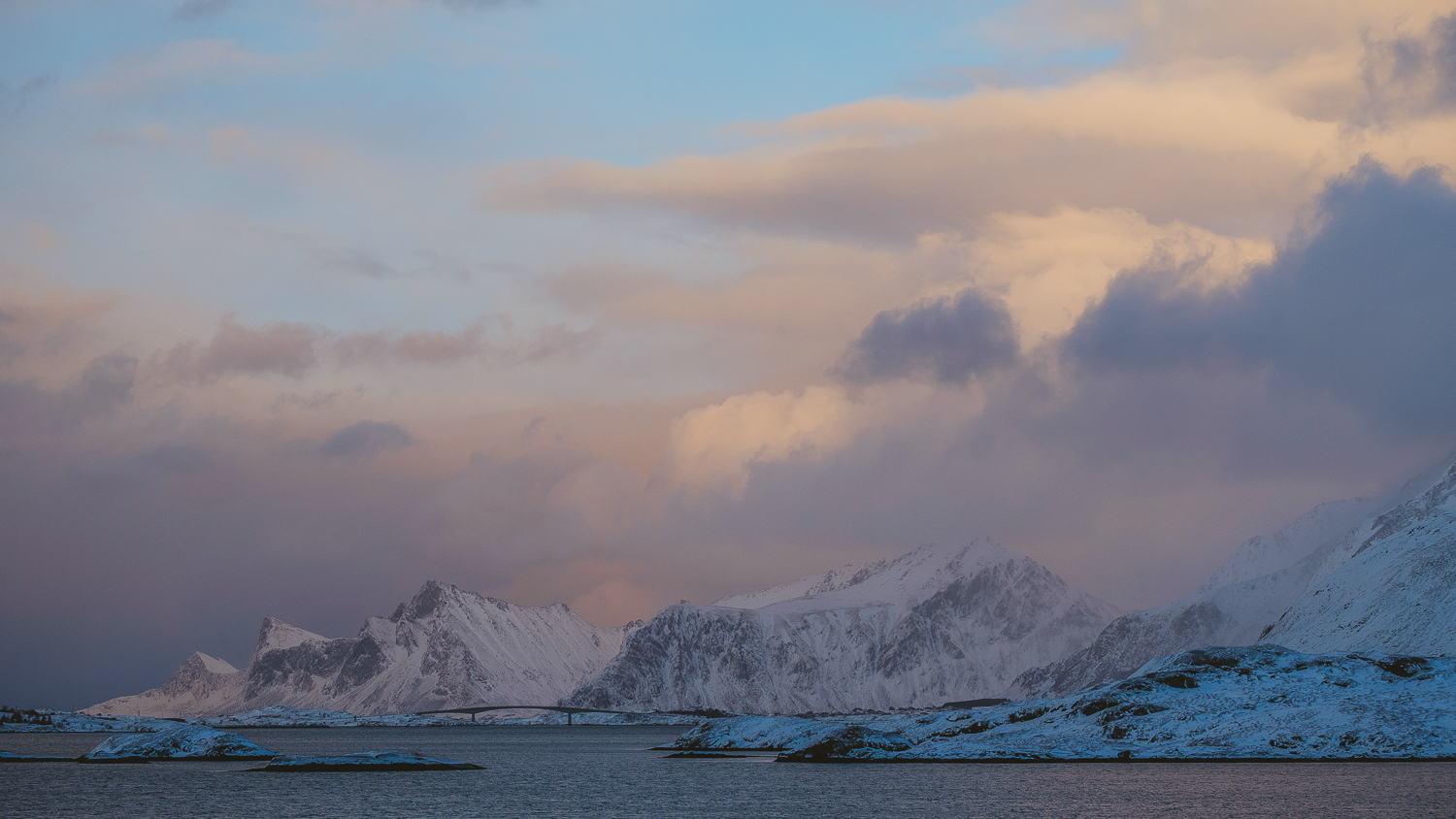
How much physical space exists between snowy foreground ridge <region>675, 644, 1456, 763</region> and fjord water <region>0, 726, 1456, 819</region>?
1011 cm

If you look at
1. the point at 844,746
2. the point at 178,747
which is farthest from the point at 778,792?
the point at 178,747

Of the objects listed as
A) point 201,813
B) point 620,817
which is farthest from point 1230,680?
point 201,813

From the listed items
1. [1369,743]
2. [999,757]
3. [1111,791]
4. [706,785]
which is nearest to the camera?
[1111,791]

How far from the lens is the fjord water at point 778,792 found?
4343 inches

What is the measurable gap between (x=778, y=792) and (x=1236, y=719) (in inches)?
2679

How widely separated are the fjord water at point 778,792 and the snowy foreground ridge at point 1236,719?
33.2ft

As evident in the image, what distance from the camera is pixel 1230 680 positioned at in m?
184

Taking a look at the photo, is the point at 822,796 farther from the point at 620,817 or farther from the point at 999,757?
the point at 999,757

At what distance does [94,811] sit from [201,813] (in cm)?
1018

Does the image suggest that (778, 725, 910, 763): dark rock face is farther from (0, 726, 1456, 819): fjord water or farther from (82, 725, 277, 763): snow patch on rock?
(82, 725, 277, 763): snow patch on rock

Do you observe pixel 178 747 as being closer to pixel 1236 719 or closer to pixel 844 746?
pixel 844 746

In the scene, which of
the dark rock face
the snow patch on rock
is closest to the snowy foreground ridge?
the dark rock face

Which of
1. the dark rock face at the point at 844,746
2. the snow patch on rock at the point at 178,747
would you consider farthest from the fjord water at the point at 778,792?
the snow patch on rock at the point at 178,747

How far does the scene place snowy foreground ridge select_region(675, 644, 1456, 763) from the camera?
16225 centimetres
